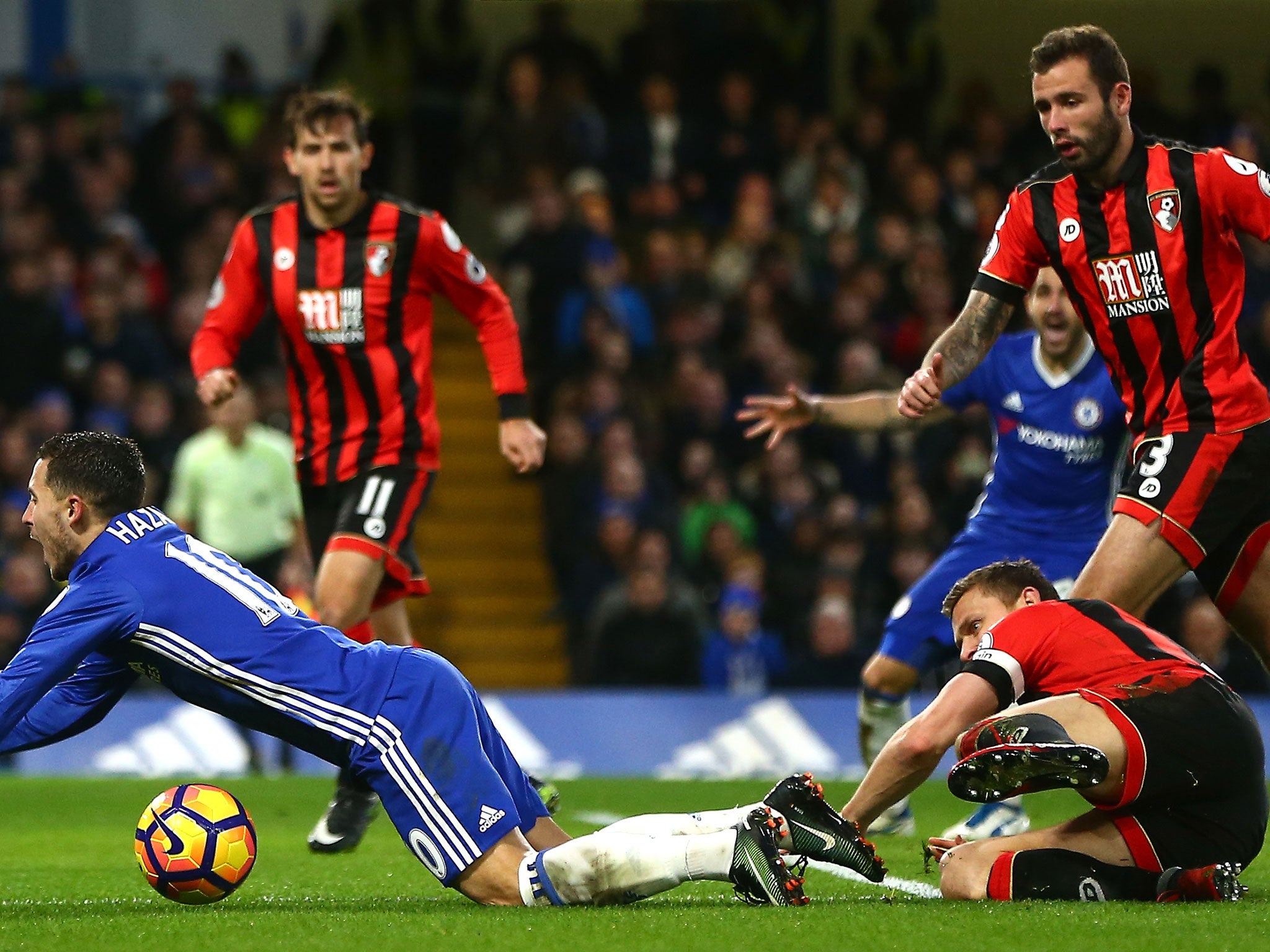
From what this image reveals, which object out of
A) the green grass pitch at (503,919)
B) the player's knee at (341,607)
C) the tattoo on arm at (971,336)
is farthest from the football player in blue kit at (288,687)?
the player's knee at (341,607)

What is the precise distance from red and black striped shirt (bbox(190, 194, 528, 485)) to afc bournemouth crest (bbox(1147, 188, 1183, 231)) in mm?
2813

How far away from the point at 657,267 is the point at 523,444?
312 inches

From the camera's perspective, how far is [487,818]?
4.88m

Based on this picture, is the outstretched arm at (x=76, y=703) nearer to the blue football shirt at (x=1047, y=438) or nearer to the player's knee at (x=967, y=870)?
the player's knee at (x=967, y=870)

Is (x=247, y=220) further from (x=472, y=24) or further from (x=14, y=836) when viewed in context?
(x=472, y=24)

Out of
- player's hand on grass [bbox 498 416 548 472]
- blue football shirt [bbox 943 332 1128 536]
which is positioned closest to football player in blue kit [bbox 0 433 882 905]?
player's hand on grass [bbox 498 416 548 472]

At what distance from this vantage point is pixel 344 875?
6.12 metres

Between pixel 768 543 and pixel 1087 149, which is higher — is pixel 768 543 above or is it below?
below

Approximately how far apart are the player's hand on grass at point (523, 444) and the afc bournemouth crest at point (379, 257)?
30.7 inches

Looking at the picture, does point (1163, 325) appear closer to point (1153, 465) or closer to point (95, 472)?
point (1153, 465)

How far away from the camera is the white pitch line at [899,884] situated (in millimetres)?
5465

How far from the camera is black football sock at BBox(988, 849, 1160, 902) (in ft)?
16.6

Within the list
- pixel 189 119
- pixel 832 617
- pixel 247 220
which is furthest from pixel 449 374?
pixel 247 220

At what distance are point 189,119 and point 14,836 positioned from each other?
9.05m
